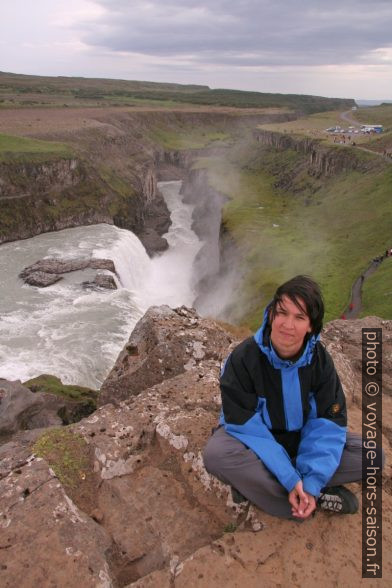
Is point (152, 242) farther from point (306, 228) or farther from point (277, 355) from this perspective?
point (277, 355)

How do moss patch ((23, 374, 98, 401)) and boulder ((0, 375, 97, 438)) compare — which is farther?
moss patch ((23, 374, 98, 401))

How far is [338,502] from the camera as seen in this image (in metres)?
6.21

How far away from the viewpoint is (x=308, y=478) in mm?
5785

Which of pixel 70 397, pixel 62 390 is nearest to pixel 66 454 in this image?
pixel 70 397

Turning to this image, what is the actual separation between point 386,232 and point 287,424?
175ft

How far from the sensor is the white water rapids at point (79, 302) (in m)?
30.4

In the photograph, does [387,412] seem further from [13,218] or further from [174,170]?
[174,170]

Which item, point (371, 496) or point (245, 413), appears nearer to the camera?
point (245, 413)

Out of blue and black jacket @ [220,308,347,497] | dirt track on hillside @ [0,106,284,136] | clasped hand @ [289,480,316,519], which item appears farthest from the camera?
dirt track on hillside @ [0,106,284,136]

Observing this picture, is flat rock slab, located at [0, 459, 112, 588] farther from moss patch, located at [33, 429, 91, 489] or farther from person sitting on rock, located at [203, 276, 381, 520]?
person sitting on rock, located at [203, 276, 381, 520]

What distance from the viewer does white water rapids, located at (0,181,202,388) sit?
99.8 feet

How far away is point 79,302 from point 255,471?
3661cm

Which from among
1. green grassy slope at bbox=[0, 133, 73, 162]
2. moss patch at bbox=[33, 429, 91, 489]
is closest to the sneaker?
moss patch at bbox=[33, 429, 91, 489]

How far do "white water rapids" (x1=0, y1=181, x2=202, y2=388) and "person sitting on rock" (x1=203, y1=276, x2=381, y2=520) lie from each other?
76.2ft
